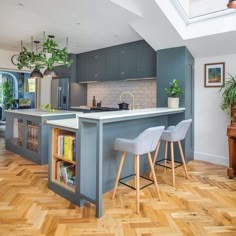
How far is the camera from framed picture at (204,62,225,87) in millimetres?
3971

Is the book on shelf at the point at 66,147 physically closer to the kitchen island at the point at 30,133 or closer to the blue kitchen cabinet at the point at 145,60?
the kitchen island at the point at 30,133

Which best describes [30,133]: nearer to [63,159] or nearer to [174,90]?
[63,159]

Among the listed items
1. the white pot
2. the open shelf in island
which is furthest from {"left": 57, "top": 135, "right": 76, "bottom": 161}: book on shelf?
the white pot

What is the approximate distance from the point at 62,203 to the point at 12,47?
523cm

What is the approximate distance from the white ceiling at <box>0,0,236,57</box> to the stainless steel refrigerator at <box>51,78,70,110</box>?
2033mm

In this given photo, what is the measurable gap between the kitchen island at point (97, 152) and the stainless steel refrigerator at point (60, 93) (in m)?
3.81

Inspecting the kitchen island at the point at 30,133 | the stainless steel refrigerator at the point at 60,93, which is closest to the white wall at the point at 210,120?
the kitchen island at the point at 30,133

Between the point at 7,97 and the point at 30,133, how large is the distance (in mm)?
6486

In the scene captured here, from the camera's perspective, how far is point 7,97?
973cm

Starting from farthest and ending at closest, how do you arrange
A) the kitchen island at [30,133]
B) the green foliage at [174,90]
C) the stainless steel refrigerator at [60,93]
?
the stainless steel refrigerator at [60,93] < the kitchen island at [30,133] < the green foliage at [174,90]

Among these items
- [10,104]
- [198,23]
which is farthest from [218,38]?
[10,104]

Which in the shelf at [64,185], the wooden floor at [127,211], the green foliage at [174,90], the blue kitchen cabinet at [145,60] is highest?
the blue kitchen cabinet at [145,60]

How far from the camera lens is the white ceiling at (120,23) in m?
3.19

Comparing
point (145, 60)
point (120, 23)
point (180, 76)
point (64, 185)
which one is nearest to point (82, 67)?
point (145, 60)
